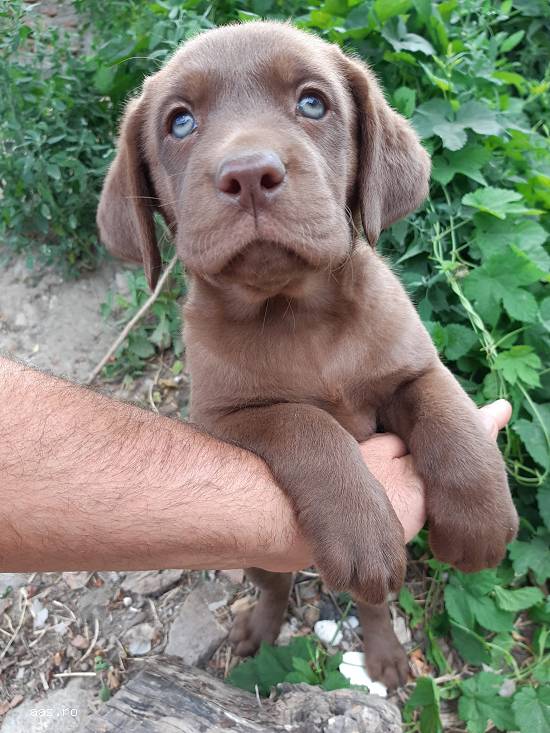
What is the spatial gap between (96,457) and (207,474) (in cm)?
33

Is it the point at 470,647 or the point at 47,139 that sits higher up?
the point at 47,139

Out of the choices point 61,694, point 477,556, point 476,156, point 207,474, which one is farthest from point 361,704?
point 476,156

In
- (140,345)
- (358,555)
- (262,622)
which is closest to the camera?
(358,555)

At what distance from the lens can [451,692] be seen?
261 centimetres

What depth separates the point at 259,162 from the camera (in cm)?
156

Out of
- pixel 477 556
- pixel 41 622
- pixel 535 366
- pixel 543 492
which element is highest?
pixel 535 366

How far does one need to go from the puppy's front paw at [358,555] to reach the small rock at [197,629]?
52.7 inches

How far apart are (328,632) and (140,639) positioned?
88 centimetres

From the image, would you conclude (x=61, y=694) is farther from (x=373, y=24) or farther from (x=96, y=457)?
(x=373, y=24)

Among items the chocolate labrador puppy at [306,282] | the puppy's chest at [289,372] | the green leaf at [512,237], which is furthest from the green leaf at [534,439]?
the puppy's chest at [289,372]

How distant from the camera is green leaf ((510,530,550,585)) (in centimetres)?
264

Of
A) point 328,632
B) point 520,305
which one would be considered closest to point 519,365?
point 520,305

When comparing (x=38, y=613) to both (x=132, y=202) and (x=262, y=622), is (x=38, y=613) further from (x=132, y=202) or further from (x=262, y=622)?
(x=132, y=202)

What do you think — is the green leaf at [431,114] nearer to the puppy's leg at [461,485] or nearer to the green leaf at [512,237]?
the green leaf at [512,237]
